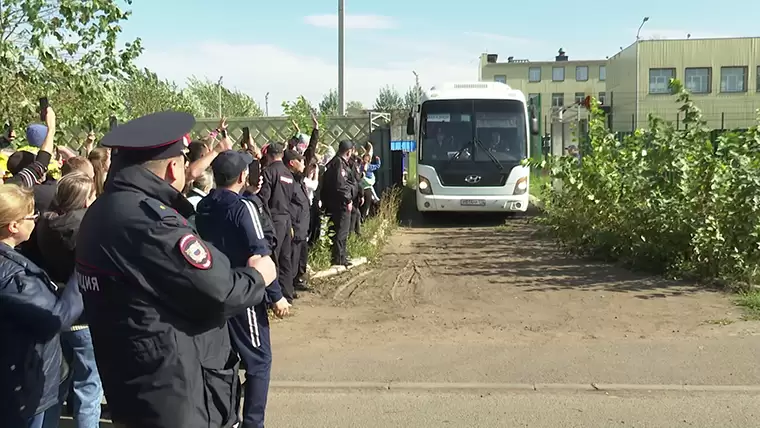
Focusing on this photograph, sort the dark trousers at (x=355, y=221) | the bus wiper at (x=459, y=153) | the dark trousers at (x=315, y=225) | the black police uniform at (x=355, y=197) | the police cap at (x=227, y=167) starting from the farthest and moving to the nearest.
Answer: the bus wiper at (x=459, y=153) < the dark trousers at (x=355, y=221) < the black police uniform at (x=355, y=197) < the dark trousers at (x=315, y=225) < the police cap at (x=227, y=167)

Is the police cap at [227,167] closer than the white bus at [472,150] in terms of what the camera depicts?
Yes

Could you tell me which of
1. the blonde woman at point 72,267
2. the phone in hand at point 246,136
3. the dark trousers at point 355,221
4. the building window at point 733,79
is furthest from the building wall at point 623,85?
the blonde woman at point 72,267

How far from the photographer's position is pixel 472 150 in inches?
622

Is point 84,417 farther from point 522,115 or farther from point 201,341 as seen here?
point 522,115

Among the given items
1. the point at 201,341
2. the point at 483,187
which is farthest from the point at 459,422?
the point at 483,187

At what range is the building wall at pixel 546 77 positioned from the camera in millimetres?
82562

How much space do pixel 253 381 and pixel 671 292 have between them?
18.2 feet

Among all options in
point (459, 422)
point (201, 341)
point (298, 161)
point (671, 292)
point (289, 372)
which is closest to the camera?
point (201, 341)

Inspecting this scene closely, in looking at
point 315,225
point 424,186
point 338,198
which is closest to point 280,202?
point 338,198

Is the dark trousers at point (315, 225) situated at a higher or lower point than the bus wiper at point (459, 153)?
lower

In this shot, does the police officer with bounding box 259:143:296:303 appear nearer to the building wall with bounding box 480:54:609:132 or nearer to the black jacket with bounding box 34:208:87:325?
the black jacket with bounding box 34:208:87:325

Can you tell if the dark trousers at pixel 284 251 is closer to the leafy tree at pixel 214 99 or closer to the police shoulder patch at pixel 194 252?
the police shoulder patch at pixel 194 252

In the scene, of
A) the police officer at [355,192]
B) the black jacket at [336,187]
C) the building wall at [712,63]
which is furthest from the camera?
the building wall at [712,63]

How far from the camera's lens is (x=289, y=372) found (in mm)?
5910
